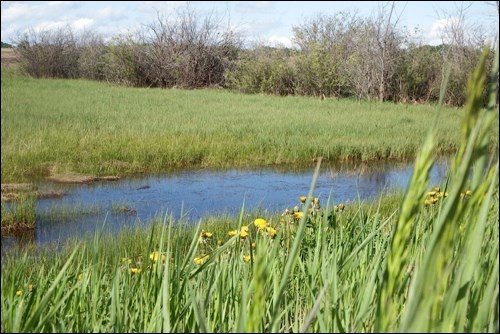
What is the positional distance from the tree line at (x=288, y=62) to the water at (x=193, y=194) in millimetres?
4089

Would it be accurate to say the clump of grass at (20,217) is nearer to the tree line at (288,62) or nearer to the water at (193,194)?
the water at (193,194)

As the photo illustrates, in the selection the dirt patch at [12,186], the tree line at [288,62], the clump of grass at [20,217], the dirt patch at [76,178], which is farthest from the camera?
the tree line at [288,62]

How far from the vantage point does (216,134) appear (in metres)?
11.2

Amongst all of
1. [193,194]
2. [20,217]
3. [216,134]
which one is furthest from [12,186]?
[216,134]

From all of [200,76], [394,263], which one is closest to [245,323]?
[394,263]

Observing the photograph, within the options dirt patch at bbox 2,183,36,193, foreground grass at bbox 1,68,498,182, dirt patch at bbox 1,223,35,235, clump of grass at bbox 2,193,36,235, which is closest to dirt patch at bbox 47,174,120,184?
foreground grass at bbox 1,68,498,182

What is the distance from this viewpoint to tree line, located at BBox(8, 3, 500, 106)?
1712cm

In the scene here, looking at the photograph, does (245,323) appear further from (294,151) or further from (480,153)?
(294,151)

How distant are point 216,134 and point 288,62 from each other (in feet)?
41.5

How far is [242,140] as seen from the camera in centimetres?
1112

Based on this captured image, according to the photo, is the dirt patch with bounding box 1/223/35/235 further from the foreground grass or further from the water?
the foreground grass

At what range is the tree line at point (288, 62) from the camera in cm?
1712

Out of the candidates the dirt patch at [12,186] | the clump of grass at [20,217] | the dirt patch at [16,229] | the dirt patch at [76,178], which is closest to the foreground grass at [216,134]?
the dirt patch at [76,178]

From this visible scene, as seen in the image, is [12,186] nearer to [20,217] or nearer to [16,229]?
[16,229]
